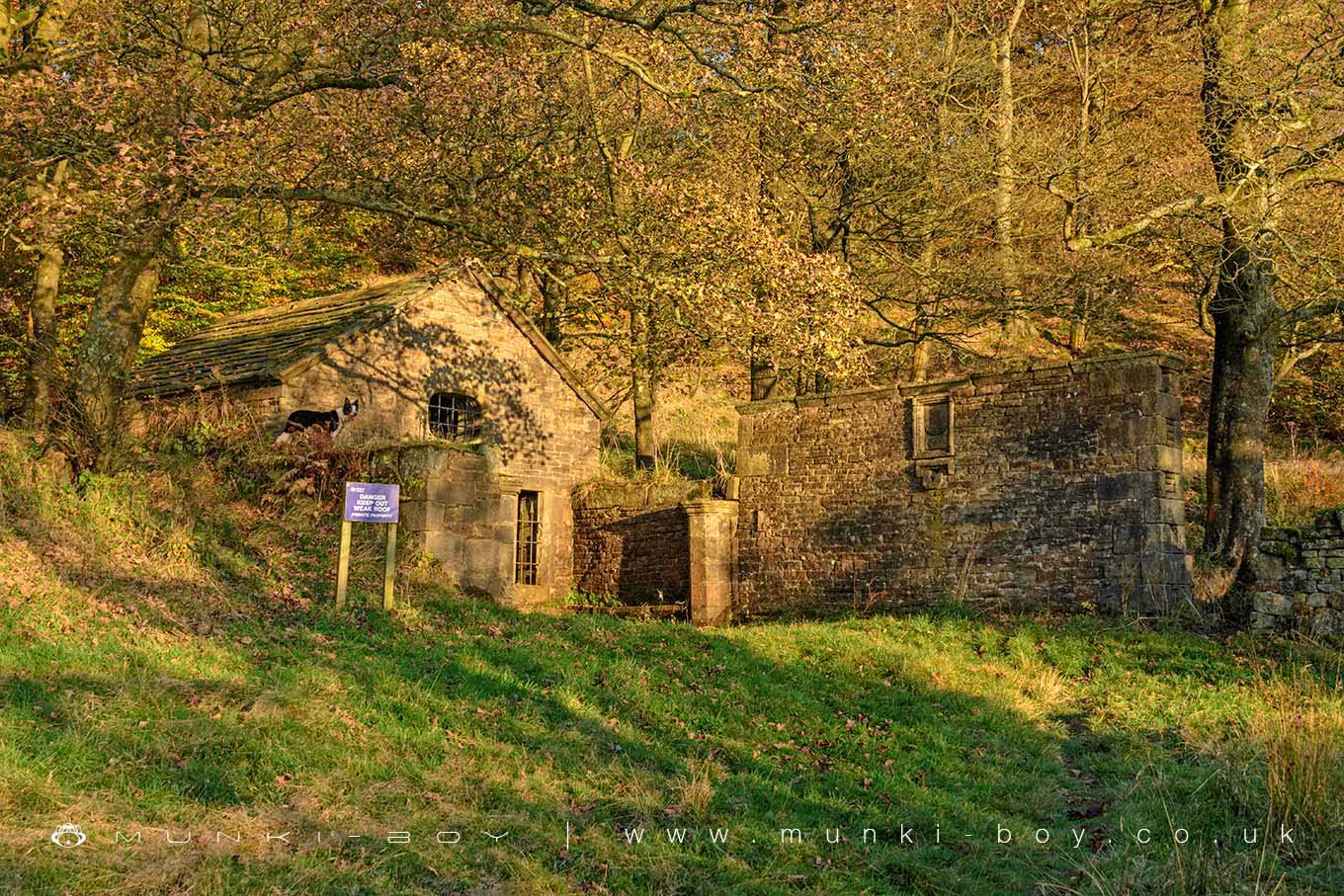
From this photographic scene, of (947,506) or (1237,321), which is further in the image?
(947,506)

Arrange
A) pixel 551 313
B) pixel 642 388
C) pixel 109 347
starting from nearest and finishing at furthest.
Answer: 1. pixel 109 347
2. pixel 642 388
3. pixel 551 313

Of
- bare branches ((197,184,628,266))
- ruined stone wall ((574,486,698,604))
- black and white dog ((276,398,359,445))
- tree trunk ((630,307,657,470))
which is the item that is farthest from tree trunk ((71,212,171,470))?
ruined stone wall ((574,486,698,604))

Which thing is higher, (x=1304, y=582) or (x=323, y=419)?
(x=323, y=419)

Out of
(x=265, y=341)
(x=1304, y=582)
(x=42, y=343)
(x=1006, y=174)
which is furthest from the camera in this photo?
(x=265, y=341)

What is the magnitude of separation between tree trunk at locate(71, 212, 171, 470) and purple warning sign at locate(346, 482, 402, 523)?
10.5ft

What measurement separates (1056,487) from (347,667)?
10.3 metres

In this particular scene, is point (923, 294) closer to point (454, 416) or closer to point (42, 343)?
point (454, 416)

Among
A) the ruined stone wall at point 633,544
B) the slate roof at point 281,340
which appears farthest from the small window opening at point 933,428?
the slate roof at point 281,340

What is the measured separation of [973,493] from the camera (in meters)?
16.2

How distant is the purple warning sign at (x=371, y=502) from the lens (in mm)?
12680

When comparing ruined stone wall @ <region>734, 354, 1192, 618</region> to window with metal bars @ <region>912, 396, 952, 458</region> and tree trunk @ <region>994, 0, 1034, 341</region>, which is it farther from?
tree trunk @ <region>994, 0, 1034, 341</region>

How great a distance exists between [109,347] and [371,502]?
375 cm

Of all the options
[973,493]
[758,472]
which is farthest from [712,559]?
[973,493]

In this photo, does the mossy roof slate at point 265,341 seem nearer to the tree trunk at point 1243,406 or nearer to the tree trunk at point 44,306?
the tree trunk at point 44,306
